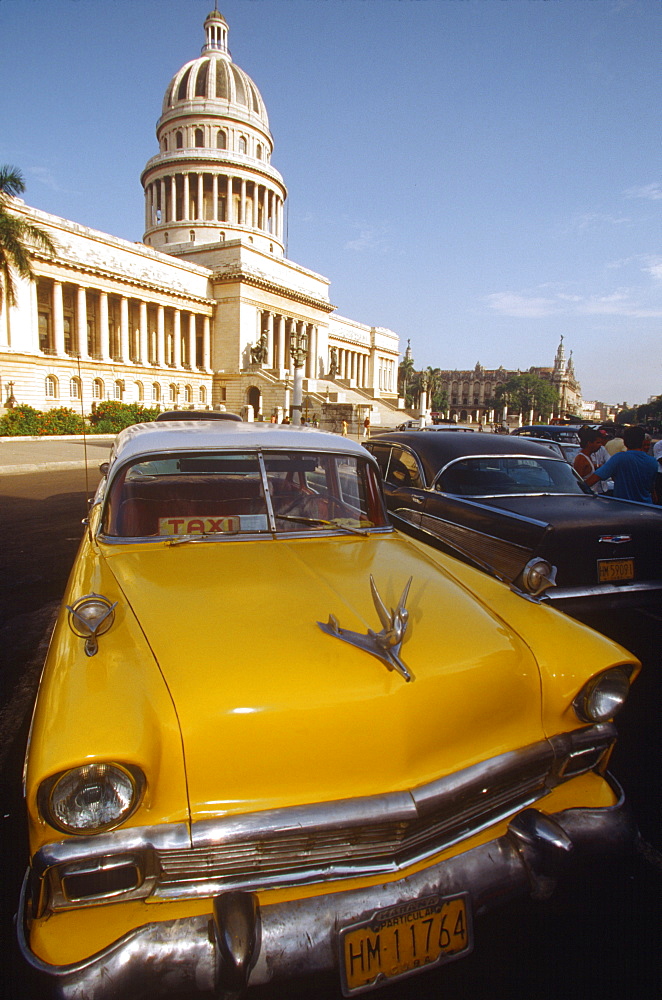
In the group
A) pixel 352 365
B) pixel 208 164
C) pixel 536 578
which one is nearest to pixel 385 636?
pixel 536 578

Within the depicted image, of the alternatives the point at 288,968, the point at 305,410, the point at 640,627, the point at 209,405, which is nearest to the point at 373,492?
the point at 288,968

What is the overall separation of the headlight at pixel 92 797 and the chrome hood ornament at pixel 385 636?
743 mm

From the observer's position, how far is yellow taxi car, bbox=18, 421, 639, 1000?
1476 millimetres

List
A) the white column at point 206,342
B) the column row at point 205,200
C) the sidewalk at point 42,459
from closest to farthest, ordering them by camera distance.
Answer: the sidewalk at point 42,459, the white column at point 206,342, the column row at point 205,200

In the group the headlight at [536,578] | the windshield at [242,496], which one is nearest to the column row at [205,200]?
the windshield at [242,496]

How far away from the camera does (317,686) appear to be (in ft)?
5.65

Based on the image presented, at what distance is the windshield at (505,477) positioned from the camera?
5500 mm

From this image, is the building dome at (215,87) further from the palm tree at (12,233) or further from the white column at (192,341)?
the palm tree at (12,233)

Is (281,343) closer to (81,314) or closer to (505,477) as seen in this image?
(81,314)

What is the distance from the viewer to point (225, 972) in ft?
4.65

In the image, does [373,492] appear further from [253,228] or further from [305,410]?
[253,228]

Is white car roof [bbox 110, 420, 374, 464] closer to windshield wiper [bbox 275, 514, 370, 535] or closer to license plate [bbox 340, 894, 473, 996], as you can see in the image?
windshield wiper [bbox 275, 514, 370, 535]

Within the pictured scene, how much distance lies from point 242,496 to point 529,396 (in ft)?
431

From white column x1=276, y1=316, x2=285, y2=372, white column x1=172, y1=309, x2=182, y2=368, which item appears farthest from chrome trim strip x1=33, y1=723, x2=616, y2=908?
white column x1=276, y1=316, x2=285, y2=372
